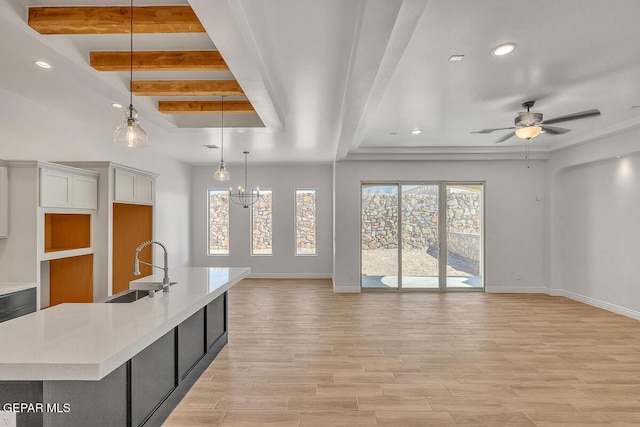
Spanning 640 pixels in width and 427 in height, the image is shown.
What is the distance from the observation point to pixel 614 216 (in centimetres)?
547

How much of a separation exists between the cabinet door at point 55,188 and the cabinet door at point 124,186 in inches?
24.0

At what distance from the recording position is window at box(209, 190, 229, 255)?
28.7 ft

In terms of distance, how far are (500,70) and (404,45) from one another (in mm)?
1365

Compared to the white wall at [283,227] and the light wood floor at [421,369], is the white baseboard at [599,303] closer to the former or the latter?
the light wood floor at [421,369]

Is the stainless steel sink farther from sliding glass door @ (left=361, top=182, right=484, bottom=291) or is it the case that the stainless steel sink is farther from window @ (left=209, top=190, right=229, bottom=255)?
window @ (left=209, top=190, right=229, bottom=255)

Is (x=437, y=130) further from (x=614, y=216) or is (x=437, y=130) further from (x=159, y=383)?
(x=159, y=383)

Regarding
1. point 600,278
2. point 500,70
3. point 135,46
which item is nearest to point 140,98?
point 135,46

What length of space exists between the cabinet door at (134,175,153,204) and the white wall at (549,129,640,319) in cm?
725

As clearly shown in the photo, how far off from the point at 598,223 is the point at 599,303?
1395 millimetres

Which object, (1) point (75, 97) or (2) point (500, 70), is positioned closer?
(2) point (500, 70)

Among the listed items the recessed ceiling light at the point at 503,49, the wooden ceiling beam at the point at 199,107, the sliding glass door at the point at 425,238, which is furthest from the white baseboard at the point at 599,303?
the wooden ceiling beam at the point at 199,107

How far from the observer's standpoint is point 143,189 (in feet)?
16.1

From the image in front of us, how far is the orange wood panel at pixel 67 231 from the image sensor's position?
4.10 meters

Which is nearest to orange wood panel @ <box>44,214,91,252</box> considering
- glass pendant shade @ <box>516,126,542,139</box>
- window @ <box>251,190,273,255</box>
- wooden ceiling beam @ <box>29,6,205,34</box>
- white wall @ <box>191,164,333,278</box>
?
wooden ceiling beam @ <box>29,6,205,34</box>
